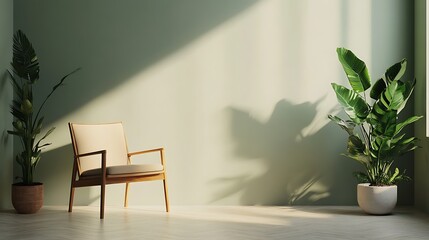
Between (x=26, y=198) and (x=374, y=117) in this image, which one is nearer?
(x=374, y=117)

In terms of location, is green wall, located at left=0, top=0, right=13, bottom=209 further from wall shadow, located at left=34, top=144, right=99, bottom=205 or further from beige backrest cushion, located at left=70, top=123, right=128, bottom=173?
beige backrest cushion, located at left=70, top=123, right=128, bottom=173

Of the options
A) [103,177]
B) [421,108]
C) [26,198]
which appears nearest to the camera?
[103,177]

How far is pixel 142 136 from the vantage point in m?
5.89

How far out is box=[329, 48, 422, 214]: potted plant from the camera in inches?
205

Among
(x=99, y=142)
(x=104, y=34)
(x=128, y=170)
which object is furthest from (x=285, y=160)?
(x=104, y=34)

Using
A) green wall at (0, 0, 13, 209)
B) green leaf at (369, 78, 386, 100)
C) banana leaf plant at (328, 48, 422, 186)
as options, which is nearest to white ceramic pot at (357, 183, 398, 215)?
banana leaf plant at (328, 48, 422, 186)

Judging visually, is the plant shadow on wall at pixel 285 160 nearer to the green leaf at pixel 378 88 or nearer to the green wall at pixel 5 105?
the green leaf at pixel 378 88

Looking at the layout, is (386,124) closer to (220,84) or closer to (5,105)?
(220,84)

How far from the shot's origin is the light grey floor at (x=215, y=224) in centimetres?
436

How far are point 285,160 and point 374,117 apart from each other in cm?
98

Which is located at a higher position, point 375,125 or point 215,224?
point 375,125

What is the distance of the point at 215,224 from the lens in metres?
4.81

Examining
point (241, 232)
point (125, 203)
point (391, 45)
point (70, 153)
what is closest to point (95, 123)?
point (70, 153)

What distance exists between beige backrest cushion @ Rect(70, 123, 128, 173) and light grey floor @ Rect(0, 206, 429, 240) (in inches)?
16.8
